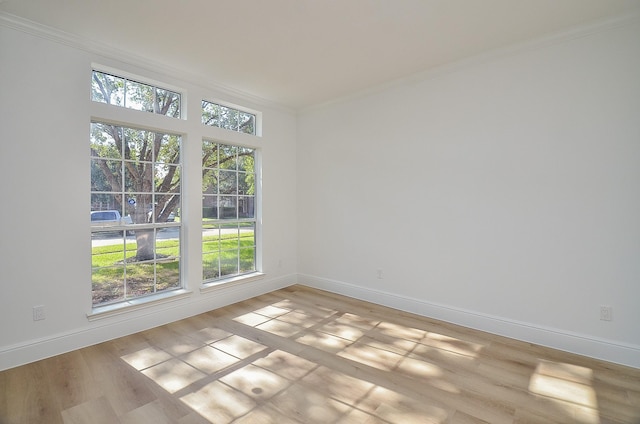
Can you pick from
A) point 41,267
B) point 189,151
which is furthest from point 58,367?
point 189,151

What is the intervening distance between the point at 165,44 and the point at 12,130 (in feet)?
4.69

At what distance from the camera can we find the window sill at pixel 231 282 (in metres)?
3.77

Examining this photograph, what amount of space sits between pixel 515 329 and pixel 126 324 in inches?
151

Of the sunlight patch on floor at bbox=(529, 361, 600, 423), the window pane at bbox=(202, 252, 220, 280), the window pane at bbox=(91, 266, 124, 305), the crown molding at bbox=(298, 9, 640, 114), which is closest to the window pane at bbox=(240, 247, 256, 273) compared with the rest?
the window pane at bbox=(202, 252, 220, 280)

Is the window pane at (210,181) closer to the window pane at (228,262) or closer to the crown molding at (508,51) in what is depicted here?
the window pane at (228,262)

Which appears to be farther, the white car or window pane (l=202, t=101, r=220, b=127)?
window pane (l=202, t=101, r=220, b=127)

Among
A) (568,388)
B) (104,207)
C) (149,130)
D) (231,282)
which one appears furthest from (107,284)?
(568,388)

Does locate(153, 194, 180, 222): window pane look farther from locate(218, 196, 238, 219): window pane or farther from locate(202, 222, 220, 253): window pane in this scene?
locate(218, 196, 238, 219): window pane

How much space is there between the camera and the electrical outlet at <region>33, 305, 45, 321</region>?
2.56 metres

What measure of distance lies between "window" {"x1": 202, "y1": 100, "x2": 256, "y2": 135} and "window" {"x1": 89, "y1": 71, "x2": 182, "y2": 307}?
37 cm

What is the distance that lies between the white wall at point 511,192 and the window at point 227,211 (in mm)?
1391

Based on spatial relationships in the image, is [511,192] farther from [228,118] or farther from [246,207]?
[228,118]

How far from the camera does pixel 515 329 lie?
2.97 m

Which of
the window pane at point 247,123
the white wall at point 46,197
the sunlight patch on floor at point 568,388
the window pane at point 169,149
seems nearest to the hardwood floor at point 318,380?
the sunlight patch on floor at point 568,388
